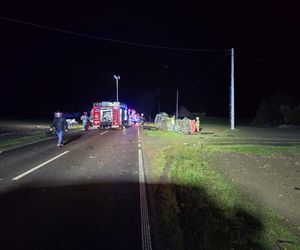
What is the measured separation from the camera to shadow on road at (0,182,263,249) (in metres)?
5.68

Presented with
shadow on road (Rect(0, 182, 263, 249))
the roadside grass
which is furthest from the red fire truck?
shadow on road (Rect(0, 182, 263, 249))

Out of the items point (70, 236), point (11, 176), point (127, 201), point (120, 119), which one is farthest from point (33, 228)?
point (120, 119)

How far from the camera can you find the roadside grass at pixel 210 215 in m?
5.98

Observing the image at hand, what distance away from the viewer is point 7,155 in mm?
16547

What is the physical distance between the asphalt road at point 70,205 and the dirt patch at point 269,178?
3270mm

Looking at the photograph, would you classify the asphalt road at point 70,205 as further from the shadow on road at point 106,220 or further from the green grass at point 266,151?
the green grass at point 266,151

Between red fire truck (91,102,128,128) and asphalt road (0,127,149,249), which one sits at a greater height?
red fire truck (91,102,128,128)

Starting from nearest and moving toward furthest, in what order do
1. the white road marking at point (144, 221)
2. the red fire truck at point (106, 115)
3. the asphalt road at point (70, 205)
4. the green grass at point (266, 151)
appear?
the white road marking at point (144, 221) → the asphalt road at point (70, 205) → the green grass at point (266, 151) → the red fire truck at point (106, 115)

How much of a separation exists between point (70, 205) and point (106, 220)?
1296mm

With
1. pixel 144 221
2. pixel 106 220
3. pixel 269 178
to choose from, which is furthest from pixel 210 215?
pixel 269 178

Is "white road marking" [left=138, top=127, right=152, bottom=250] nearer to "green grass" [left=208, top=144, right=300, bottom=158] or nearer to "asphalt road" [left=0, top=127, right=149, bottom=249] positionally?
"asphalt road" [left=0, top=127, right=149, bottom=249]

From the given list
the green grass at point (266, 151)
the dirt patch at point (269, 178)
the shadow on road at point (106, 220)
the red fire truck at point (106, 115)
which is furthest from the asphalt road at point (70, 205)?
the red fire truck at point (106, 115)

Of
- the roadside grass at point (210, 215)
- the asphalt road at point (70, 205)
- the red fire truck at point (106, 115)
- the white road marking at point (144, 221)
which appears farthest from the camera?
the red fire truck at point (106, 115)

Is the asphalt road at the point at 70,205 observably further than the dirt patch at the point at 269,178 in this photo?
No
